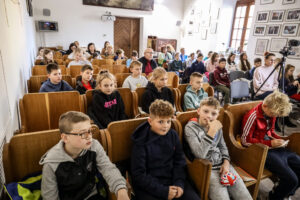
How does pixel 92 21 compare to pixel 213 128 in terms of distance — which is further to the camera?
pixel 92 21

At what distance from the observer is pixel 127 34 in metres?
10.8

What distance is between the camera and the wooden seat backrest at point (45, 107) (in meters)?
2.15

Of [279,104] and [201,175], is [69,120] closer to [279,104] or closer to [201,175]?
[201,175]

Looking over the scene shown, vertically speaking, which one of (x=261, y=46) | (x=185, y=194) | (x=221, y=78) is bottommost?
(x=185, y=194)

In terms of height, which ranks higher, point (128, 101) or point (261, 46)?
point (261, 46)

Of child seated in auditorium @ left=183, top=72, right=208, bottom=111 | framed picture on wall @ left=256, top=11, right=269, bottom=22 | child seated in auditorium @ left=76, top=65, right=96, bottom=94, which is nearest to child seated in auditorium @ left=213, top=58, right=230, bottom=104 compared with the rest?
child seated in auditorium @ left=183, top=72, right=208, bottom=111

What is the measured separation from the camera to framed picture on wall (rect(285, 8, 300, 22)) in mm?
5738

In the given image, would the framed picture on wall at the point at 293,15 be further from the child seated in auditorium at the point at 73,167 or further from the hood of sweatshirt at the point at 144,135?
the child seated in auditorium at the point at 73,167

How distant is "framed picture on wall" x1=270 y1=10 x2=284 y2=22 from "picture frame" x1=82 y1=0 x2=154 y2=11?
601 cm

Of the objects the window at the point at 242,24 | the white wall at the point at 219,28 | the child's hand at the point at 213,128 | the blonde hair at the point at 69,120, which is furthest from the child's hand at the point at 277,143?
the white wall at the point at 219,28

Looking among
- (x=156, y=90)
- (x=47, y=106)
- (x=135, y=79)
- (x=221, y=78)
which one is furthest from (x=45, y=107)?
(x=221, y=78)

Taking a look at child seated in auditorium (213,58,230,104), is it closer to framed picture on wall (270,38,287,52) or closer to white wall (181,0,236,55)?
framed picture on wall (270,38,287,52)

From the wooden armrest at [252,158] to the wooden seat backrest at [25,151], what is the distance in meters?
1.65

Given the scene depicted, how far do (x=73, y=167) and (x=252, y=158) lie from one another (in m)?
1.54
